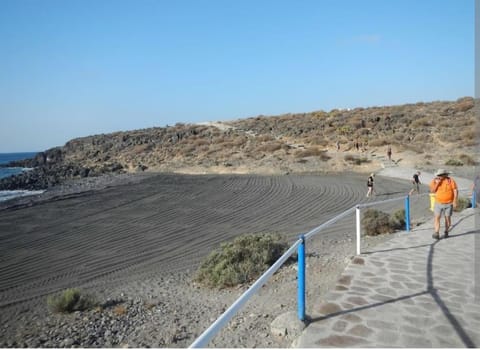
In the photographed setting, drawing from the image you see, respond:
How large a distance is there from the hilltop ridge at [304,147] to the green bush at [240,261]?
2586 centimetres

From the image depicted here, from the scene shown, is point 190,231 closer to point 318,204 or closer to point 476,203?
point 318,204

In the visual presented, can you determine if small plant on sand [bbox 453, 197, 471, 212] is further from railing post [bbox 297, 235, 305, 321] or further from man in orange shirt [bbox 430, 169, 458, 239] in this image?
railing post [bbox 297, 235, 305, 321]

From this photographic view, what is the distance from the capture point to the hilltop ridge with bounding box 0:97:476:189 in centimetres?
3516

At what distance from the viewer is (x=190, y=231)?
13469 mm

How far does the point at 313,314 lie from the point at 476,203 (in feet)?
35.0

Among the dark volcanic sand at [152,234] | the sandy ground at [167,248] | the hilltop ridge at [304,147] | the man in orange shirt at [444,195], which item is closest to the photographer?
the sandy ground at [167,248]

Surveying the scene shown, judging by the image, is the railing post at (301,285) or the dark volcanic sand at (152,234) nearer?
the railing post at (301,285)

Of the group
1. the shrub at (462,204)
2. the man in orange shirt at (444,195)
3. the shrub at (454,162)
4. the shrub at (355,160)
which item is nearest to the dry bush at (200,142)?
the shrub at (355,160)

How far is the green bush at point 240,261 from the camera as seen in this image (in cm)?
720

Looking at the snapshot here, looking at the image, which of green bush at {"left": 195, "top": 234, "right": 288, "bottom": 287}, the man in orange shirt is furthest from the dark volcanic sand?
A: the man in orange shirt

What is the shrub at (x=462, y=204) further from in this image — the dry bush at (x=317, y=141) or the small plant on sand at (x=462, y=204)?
the dry bush at (x=317, y=141)

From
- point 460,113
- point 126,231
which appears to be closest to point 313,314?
point 126,231

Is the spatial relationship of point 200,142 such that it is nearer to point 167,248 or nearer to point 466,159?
point 466,159

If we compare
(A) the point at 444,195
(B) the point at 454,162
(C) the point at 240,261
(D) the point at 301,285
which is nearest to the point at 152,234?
(C) the point at 240,261
